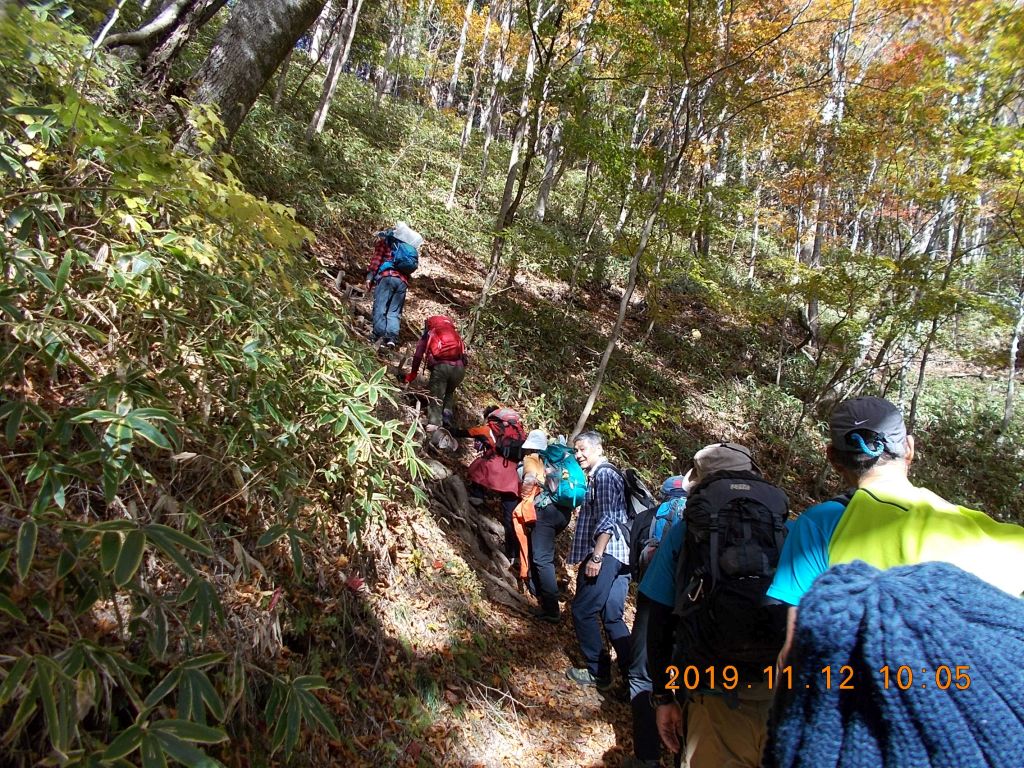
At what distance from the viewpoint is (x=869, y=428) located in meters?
1.76

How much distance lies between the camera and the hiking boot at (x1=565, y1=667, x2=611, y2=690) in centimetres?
439

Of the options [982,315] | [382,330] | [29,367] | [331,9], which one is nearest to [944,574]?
[29,367]

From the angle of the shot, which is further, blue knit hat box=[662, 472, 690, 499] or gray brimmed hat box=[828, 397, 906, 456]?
blue knit hat box=[662, 472, 690, 499]

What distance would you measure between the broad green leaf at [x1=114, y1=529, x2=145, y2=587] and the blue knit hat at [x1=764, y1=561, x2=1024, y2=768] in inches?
54.4

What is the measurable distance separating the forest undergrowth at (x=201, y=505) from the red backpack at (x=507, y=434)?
679 millimetres

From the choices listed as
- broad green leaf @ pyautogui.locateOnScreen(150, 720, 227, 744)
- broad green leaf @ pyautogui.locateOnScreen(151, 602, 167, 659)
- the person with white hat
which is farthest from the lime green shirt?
the person with white hat

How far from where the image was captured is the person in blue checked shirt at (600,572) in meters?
4.10

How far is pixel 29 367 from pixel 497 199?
51.9ft

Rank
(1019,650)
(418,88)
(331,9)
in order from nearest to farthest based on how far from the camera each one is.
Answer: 1. (1019,650)
2. (331,9)
3. (418,88)

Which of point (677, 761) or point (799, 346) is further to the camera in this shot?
point (799, 346)

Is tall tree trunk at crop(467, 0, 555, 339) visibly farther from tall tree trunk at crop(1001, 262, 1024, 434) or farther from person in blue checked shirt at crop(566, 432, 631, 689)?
tall tree trunk at crop(1001, 262, 1024, 434)

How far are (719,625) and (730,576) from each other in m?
0.20

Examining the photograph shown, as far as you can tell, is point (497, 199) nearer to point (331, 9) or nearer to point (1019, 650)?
point (331, 9)

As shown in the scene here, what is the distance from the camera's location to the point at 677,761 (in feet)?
8.05
